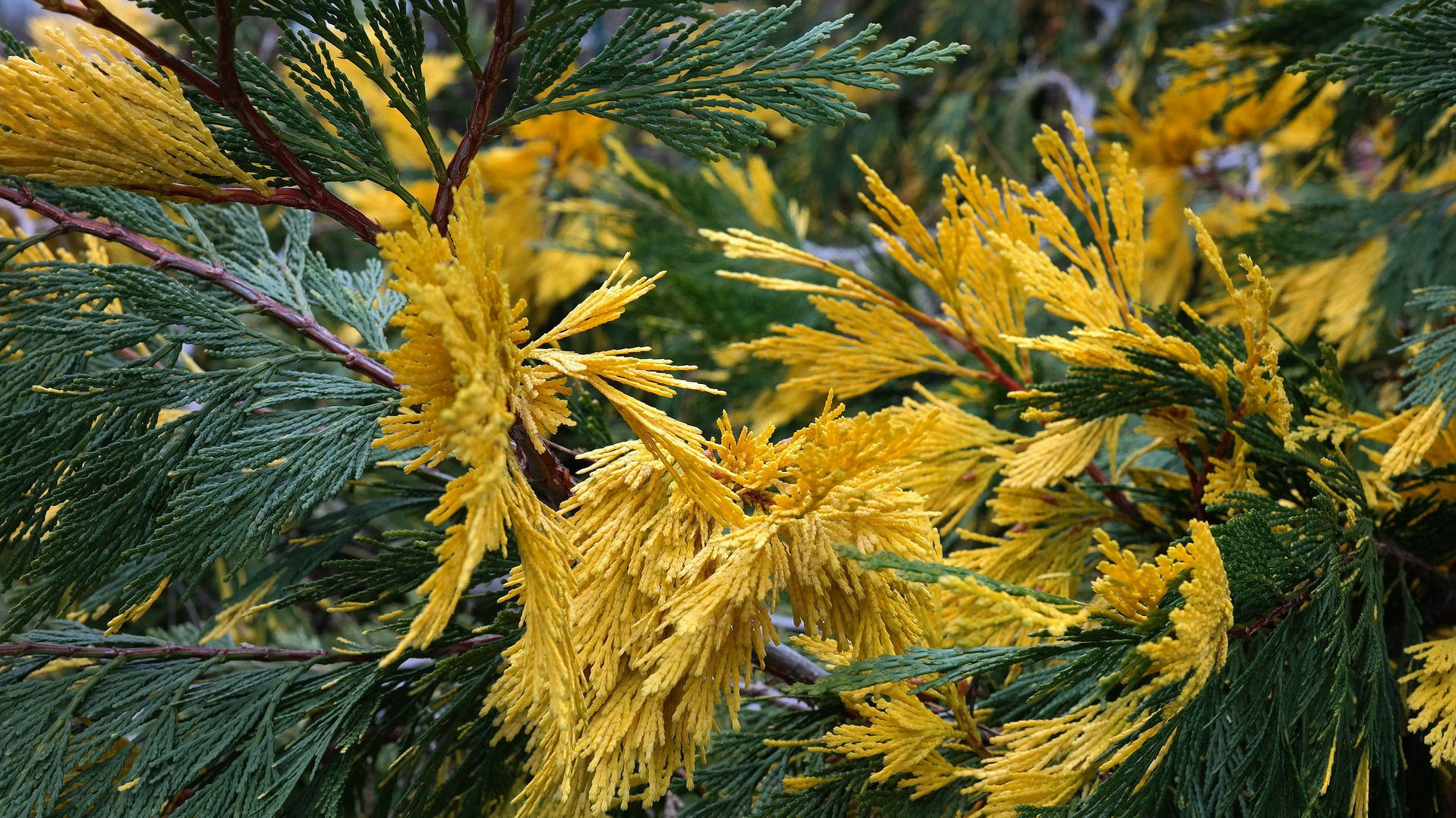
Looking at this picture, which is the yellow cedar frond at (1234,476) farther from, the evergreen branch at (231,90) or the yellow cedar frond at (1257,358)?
the evergreen branch at (231,90)

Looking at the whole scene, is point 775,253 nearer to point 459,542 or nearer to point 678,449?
point 678,449

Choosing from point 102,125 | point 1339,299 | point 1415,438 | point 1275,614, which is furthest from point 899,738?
point 1339,299

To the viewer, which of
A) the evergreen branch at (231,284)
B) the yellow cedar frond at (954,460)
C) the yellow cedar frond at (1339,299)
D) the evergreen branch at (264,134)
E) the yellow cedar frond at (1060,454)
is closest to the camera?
the evergreen branch at (264,134)

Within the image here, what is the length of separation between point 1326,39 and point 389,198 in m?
2.36

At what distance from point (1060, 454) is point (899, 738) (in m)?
0.38

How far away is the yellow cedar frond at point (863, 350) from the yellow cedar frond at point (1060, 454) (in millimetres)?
171

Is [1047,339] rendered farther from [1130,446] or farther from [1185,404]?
[1130,446]

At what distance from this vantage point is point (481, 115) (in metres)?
0.75

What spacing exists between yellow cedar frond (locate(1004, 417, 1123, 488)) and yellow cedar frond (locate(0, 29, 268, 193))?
82cm

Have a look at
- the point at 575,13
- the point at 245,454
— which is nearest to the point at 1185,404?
the point at 575,13

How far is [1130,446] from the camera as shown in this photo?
170cm

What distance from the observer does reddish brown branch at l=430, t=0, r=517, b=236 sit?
2.39 ft

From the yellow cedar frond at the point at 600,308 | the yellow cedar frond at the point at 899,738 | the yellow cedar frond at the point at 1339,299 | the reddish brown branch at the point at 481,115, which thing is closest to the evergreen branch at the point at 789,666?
the yellow cedar frond at the point at 899,738

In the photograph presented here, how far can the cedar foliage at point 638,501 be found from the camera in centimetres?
72
